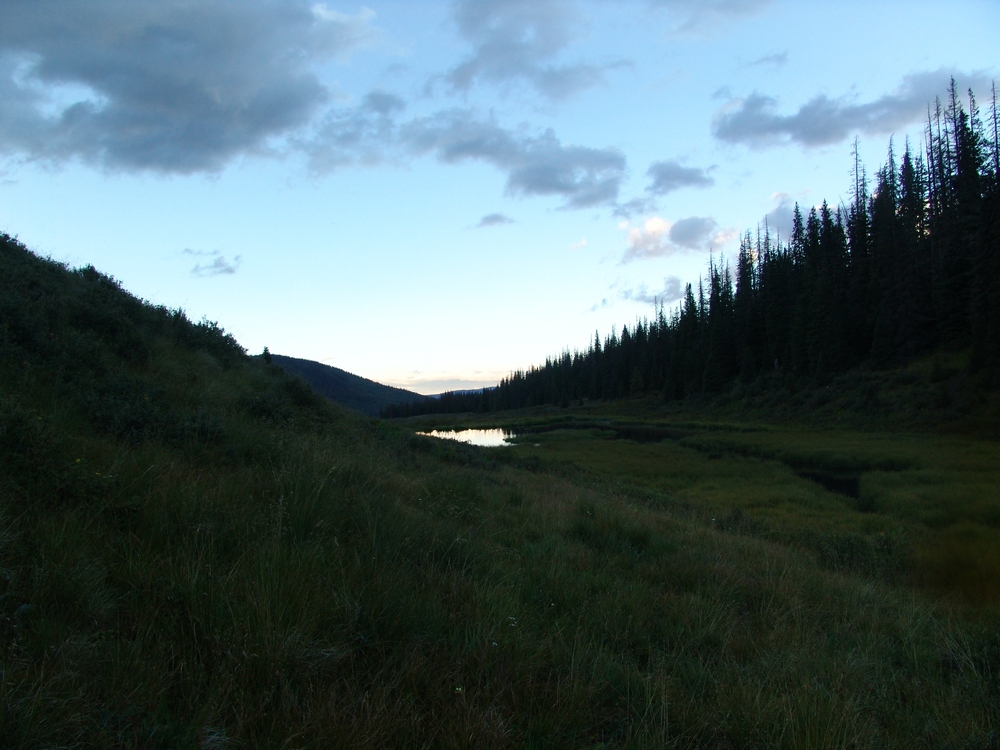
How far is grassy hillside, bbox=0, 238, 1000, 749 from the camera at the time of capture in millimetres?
2605

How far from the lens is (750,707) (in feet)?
9.96

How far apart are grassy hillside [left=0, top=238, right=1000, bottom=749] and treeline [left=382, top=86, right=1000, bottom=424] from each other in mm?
34542

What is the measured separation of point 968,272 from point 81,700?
181 ft

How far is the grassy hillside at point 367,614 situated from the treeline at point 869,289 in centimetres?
3454

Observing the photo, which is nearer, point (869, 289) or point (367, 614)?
point (367, 614)

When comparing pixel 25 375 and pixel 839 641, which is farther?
pixel 25 375

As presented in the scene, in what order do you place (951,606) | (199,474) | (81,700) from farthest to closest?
(951,606) < (199,474) < (81,700)

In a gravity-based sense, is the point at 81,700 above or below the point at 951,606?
above

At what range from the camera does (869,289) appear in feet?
186

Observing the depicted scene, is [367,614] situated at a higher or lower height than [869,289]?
lower

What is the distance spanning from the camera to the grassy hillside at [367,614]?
2.61 metres

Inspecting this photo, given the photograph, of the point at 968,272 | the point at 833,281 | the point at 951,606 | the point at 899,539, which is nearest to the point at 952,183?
the point at 833,281

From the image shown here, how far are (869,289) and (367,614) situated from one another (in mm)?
66791

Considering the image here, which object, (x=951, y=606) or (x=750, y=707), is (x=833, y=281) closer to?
(x=951, y=606)
